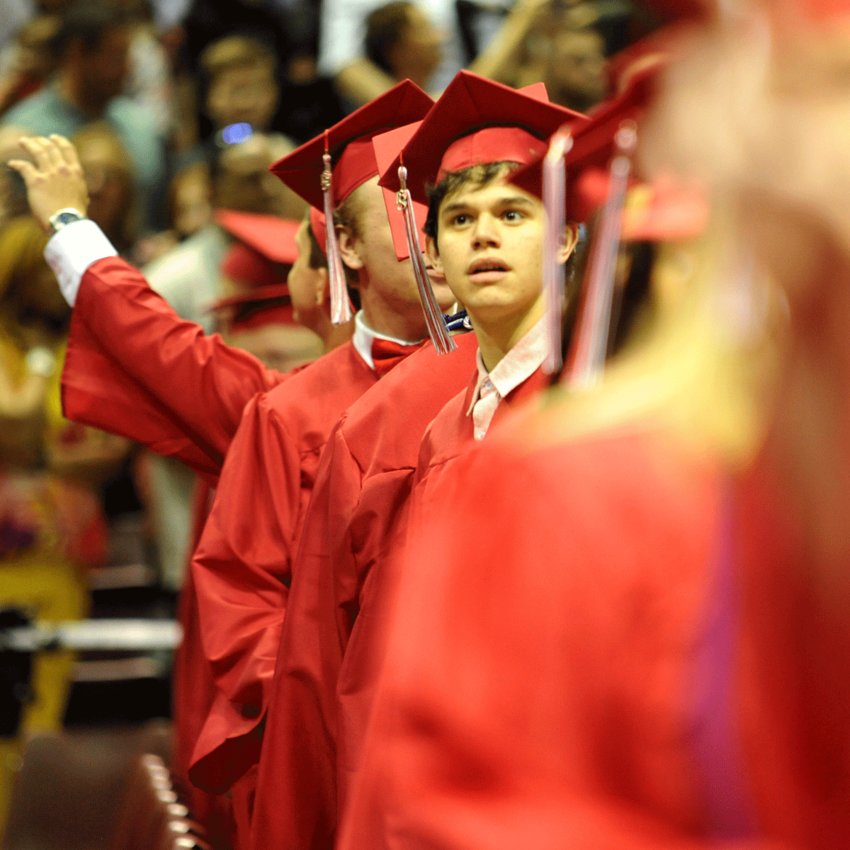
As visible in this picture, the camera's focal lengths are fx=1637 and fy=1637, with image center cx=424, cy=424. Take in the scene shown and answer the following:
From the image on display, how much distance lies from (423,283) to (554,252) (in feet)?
3.78

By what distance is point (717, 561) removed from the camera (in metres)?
1.03

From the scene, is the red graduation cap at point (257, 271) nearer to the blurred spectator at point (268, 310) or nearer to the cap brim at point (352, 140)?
the blurred spectator at point (268, 310)

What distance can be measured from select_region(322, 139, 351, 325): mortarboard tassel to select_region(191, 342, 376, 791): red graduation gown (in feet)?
0.41

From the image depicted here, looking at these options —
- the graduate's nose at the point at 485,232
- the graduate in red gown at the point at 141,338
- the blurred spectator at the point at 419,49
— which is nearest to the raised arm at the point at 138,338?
the graduate in red gown at the point at 141,338

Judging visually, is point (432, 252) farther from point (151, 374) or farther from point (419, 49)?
point (419, 49)

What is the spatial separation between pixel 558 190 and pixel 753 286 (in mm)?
421

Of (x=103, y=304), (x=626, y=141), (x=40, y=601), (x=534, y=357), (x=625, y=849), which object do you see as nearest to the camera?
(x=625, y=849)

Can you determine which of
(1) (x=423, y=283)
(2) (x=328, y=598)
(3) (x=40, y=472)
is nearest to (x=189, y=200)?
(3) (x=40, y=472)

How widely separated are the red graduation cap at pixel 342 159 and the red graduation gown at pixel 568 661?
1.99 m

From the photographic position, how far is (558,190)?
1.44m

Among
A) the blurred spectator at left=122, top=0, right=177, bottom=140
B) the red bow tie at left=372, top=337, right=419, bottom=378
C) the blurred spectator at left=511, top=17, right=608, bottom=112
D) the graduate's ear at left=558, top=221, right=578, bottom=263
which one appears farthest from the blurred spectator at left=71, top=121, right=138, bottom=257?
the graduate's ear at left=558, top=221, right=578, bottom=263

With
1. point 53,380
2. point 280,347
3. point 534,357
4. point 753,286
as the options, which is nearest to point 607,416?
point 753,286

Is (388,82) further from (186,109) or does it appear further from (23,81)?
(23,81)

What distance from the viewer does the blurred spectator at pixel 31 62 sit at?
589 centimetres
